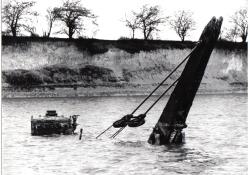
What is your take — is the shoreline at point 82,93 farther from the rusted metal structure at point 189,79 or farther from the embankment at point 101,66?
the rusted metal structure at point 189,79

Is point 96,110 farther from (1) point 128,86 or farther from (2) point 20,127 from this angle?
(1) point 128,86

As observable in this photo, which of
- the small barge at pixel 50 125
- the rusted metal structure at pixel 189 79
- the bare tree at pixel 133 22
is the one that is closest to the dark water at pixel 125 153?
the small barge at pixel 50 125

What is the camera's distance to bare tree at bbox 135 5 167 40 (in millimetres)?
76250

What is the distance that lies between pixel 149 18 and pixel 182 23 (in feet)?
15.1

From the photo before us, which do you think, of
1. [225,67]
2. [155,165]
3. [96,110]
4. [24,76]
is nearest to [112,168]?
[155,165]

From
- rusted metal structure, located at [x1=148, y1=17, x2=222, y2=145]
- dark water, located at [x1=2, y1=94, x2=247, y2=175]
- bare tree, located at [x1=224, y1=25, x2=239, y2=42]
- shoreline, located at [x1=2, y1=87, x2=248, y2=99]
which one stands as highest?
bare tree, located at [x1=224, y1=25, x2=239, y2=42]

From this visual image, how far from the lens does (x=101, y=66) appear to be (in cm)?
8069

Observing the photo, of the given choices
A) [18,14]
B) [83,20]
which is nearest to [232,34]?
[83,20]

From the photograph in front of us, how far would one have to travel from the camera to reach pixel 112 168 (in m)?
18.8

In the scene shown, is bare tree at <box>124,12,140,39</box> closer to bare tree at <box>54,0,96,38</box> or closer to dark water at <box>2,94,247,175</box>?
bare tree at <box>54,0,96,38</box>

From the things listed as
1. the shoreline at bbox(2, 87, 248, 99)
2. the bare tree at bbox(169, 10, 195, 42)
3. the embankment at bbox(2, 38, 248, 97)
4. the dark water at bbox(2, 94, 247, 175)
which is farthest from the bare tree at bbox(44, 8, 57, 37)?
the dark water at bbox(2, 94, 247, 175)

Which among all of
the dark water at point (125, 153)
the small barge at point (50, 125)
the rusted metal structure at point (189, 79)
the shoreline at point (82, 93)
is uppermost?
the rusted metal structure at point (189, 79)

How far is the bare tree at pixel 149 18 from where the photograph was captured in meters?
76.2

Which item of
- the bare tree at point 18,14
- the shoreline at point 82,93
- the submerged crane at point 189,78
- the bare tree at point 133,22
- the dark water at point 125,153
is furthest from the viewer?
the bare tree at point 133,22
